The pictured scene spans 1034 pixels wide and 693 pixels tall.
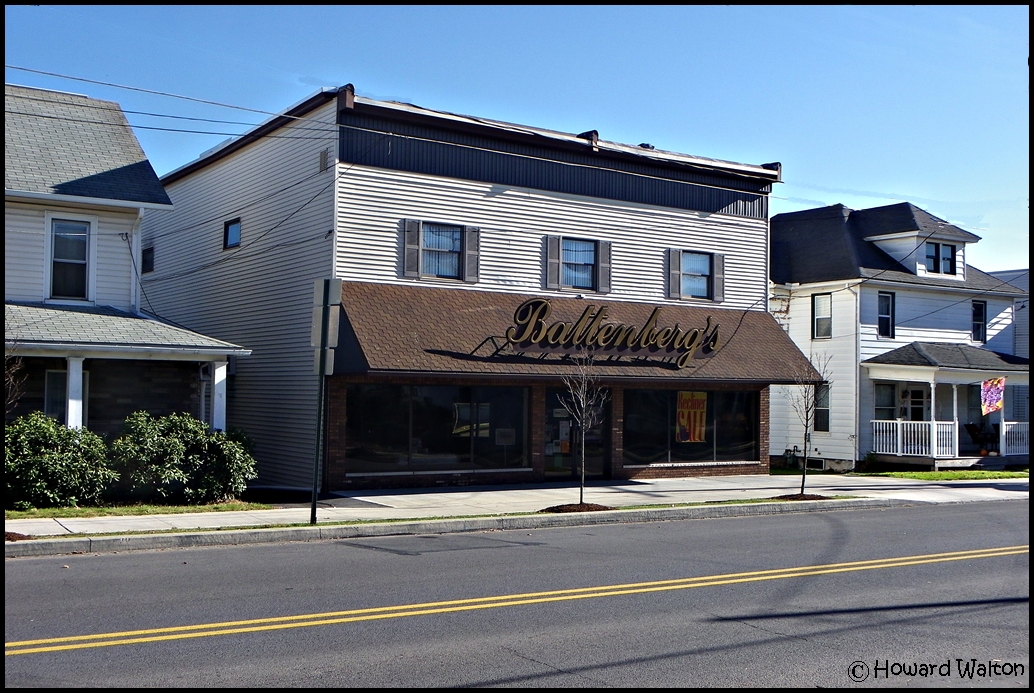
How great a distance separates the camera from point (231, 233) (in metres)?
26.2

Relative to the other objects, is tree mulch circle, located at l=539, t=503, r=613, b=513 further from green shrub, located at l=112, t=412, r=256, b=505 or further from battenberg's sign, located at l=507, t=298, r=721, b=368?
green shrub, located at l=112, t=412, r=256, b=505

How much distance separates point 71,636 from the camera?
780 centimetres

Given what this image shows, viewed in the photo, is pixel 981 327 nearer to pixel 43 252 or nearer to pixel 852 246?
pixel 852 246

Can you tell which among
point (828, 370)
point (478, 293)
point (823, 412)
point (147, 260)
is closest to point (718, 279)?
point (478, 293)

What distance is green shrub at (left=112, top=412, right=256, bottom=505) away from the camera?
1702 centimetres

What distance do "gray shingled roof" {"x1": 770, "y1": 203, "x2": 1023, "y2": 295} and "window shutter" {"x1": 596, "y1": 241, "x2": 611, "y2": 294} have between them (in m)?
11.4

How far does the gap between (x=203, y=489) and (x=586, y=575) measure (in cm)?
895

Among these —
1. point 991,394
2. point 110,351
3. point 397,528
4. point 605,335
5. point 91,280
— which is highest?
point 91,280

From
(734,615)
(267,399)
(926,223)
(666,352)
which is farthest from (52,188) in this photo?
(926,223)

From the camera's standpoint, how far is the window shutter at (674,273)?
26.0m

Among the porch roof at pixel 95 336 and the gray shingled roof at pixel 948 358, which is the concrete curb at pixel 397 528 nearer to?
the porch roof at pixel 95 336

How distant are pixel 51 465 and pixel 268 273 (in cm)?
914

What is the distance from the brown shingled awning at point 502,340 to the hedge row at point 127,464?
3.16 metres

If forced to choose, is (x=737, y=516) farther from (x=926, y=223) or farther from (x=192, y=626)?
(x=926, y=223)
